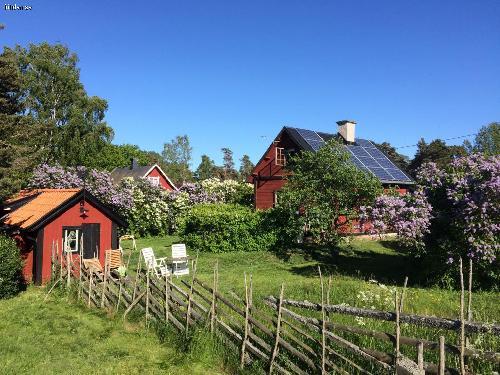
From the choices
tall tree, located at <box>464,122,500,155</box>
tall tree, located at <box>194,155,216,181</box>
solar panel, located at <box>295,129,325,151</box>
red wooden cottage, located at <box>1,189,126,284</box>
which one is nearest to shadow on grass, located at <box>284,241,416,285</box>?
red wooden cottage, located at <box>1,189,126,284</box>

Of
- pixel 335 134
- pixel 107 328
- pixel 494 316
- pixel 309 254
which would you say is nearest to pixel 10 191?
pixel 107 328

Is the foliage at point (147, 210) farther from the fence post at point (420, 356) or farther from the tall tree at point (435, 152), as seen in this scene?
the tall tree at point (435, 152)

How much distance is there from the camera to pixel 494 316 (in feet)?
33.8

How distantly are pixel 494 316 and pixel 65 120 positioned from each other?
32491mm

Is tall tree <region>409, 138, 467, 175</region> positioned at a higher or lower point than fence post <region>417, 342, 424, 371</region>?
higher

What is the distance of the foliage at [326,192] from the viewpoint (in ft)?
62.2

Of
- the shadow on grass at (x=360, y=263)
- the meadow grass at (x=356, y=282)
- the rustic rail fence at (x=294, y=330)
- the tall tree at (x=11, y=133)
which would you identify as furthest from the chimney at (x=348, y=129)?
the rustic rail fence at (x=294, y=330)

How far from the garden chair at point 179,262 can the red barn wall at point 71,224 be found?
9.27ft

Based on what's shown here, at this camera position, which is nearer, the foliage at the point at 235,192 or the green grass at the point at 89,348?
the green grass at the point at 89,348

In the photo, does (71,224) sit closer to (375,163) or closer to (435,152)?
(375,163)

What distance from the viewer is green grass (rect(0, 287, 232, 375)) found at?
8180 millimetres

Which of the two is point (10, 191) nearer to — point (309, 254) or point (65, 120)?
point (309, 254)

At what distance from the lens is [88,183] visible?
86.9ft

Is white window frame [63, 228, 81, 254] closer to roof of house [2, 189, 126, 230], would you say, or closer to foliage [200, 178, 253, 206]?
roof of house [2, 189, 126, 230]
